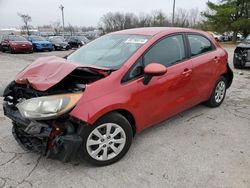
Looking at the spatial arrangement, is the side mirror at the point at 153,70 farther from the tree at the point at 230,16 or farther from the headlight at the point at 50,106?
the tree at the point at 230,16

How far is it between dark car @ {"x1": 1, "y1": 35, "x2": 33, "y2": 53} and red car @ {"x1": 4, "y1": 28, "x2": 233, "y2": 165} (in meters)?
16.3

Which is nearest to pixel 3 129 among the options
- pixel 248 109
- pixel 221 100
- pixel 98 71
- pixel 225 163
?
pixel 98 71

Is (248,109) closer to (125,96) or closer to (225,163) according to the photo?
(225,163)

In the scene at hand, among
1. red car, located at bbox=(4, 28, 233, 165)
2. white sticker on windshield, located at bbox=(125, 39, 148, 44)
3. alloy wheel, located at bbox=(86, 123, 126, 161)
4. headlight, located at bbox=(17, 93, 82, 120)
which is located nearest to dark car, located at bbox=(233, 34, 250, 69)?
red car, located at bbox=(4, 28, 233, 165)

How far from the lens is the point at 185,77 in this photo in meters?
4.03

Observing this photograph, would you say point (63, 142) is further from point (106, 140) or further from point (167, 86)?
point (167, 86)

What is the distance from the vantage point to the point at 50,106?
2.80 m

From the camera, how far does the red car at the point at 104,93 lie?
285 cm

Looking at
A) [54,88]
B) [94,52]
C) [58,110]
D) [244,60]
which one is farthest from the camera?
[244,60]

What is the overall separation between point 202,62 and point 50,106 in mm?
2679

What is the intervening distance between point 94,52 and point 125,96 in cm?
113

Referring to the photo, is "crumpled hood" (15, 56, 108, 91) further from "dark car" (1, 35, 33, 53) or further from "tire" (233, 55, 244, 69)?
"dark car" (1, 35, 33, 53)

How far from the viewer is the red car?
285cm

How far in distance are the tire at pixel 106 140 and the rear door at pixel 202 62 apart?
1.67 meters
